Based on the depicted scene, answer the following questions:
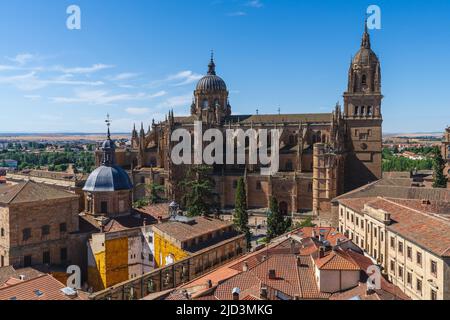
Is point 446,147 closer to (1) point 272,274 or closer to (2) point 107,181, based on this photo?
(2) point 107,181

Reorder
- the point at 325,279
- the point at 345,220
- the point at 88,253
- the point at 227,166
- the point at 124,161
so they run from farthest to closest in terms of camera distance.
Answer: the point at 124,161, the point at 227,166, the point at 345,220, the point at 88,253, the point at 325,279

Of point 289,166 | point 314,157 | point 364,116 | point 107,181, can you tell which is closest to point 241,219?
point 107,181

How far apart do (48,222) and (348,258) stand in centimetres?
2317

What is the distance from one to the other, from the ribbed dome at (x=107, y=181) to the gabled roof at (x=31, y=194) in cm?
366

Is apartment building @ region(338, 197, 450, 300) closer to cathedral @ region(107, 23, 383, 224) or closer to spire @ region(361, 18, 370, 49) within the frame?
cathedral @ region(107, 23, 383, 224)

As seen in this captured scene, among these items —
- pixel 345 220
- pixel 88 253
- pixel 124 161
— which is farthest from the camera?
pixel 124 161

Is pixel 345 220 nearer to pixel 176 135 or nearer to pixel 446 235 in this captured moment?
pixel 446 235

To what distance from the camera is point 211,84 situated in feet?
264

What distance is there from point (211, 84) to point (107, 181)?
45.1m

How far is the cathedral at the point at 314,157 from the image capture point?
60.4 meters

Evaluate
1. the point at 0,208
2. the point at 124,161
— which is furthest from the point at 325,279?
the point at 124,161

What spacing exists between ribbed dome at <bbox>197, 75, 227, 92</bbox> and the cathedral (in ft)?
34.9

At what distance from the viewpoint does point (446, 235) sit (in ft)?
87.9

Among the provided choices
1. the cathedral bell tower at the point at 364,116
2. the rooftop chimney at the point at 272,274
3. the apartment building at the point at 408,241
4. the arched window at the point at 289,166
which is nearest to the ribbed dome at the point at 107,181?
the rooftop chimney at the point at 272,274
